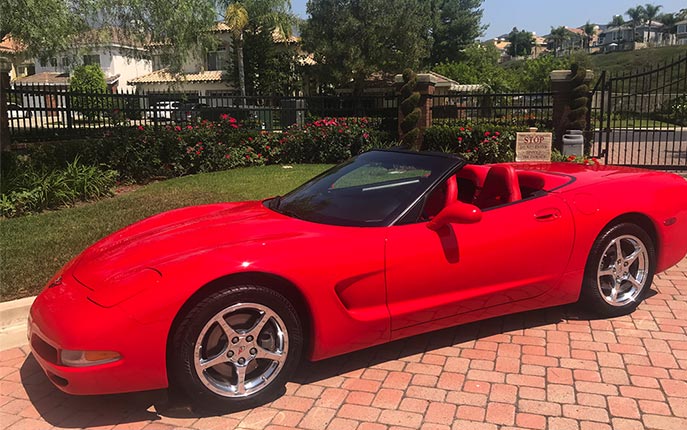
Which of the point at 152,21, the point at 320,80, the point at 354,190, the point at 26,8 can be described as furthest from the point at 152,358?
the point at 320,80

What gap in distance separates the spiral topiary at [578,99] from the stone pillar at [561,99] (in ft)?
0.39

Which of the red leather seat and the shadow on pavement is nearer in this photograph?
the shadow on pavement

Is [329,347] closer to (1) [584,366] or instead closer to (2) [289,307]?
(2) [289,307]

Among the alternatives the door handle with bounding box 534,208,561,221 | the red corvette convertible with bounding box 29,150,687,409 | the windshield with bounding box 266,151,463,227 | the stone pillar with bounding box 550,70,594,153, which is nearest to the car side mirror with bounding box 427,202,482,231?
the red corvette convertible with bounding box 29,150,687,409

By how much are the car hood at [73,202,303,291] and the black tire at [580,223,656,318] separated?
7.37ft

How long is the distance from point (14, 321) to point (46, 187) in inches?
177

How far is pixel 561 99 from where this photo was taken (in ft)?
45.0

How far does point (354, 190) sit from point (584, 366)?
1.94 metres

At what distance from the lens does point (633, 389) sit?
121 inches

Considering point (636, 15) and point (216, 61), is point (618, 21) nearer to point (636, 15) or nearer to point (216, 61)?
point (636, 15)

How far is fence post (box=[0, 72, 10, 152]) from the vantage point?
969cm

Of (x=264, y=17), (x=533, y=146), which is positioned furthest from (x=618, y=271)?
(x=264, y=17)

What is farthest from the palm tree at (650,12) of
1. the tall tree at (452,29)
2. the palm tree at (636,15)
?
the tall tree at (452,29)

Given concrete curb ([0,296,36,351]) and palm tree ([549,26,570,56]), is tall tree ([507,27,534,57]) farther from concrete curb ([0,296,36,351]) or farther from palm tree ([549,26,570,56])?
concrete curb ([0,296,36,351])
